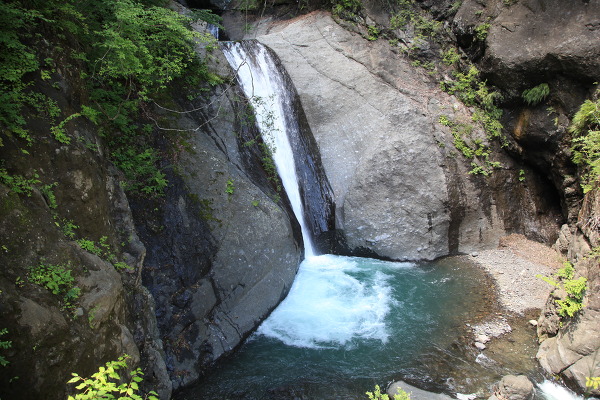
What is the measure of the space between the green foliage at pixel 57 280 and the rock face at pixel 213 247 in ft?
7.05

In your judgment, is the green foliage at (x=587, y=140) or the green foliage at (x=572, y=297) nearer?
the green foliage at (x=572, y=297)

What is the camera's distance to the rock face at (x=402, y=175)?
10.4 m

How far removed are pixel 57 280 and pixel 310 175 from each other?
7.61 meters

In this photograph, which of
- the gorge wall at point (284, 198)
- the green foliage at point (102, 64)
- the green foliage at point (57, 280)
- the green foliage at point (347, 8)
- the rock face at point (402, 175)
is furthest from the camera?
the green foliage at point (347, 8)

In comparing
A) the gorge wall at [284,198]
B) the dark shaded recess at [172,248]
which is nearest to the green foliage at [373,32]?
the gorge wall at [284,198]

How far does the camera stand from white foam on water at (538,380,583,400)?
586cm

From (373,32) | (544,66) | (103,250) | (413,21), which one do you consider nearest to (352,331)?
(103,250)

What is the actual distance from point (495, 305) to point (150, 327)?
7148mm

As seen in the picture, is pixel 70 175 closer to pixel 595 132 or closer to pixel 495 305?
pixel 495 305

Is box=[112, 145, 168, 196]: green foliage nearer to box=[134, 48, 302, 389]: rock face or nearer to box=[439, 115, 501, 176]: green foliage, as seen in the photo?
box=[134, 48, 302, 389]: rock face

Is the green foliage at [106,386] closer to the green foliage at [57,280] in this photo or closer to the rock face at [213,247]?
the green foliage at [57,280]

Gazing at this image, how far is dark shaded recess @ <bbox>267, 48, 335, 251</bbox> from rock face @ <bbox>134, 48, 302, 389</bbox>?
1324 millimetres

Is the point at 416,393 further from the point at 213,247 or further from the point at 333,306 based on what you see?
the point at 213,247

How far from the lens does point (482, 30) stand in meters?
10.9
